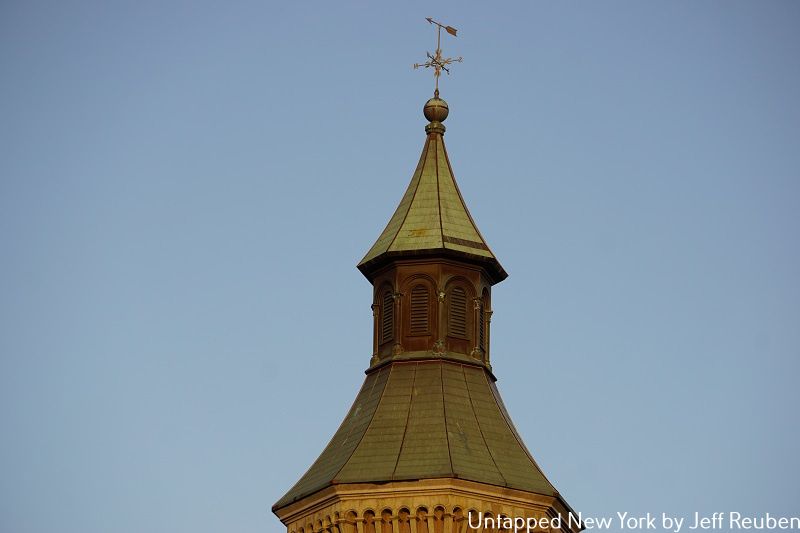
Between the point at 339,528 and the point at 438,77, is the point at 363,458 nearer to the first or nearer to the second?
the point at 339,528

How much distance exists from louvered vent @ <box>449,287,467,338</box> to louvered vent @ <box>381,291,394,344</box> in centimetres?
193

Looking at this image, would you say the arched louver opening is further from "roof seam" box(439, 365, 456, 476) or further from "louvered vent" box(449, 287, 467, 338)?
"roof seam" box(439, 365, 456, 476)

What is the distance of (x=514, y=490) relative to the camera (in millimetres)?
86438

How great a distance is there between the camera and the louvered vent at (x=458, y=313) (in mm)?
90875

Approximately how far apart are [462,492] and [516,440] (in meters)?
4.53

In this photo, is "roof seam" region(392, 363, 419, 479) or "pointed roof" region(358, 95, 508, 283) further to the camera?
"pointed roof" region(358, 95, 508, 283)

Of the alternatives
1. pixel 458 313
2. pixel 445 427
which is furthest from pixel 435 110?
pixel 445 427

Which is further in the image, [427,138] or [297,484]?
[427,138]

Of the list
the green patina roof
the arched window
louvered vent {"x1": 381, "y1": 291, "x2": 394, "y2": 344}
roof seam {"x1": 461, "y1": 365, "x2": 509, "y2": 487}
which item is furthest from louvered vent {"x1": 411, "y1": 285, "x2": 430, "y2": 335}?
roof seam {"x1": 461, "y1": 365, "x2": 509, "y2": 487}

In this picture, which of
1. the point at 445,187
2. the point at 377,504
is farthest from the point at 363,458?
the point at 445,187

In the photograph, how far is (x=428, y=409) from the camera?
3497 inches

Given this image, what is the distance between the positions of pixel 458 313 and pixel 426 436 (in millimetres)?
5047

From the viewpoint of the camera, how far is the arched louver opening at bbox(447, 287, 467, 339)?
9088cm

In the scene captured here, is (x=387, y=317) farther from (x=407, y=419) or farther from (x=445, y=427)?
(x=445, y=427)
